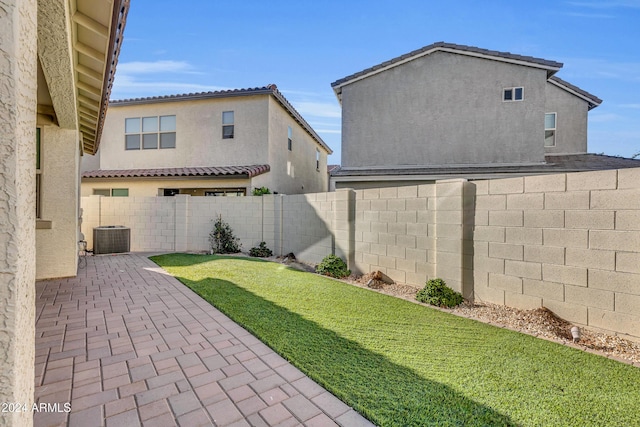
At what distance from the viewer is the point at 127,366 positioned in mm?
3369

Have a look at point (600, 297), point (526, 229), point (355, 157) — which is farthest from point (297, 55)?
point (600, 297)

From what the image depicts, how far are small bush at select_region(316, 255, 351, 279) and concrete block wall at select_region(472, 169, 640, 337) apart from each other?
10.4 feet

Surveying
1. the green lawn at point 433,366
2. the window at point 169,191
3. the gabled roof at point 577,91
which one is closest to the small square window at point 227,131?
the window at point 169,191

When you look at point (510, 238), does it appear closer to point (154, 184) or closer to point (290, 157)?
point (290, 157)

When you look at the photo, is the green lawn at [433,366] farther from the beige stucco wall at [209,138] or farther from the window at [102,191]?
the window at [102,191]

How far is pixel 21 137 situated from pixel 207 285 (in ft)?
18.9

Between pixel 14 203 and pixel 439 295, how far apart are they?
5.50 metres

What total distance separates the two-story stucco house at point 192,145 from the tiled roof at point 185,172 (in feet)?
Result: 0.14

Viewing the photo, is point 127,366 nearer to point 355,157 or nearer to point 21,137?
point 21,137

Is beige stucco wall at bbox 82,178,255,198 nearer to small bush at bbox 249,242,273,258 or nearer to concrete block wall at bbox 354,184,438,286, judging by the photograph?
small bush at bbox 249,242,273,258

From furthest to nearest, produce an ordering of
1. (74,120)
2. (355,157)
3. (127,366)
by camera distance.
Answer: (355,157), (74,120), (127,366)

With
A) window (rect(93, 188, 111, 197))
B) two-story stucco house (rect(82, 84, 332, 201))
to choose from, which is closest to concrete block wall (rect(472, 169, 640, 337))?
two-story stucco house (rect(82, 84, 332, 201))

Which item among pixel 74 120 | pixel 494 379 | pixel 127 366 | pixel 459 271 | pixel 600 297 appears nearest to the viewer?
pixel 494 379

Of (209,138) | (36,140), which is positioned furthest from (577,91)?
(36,140)
